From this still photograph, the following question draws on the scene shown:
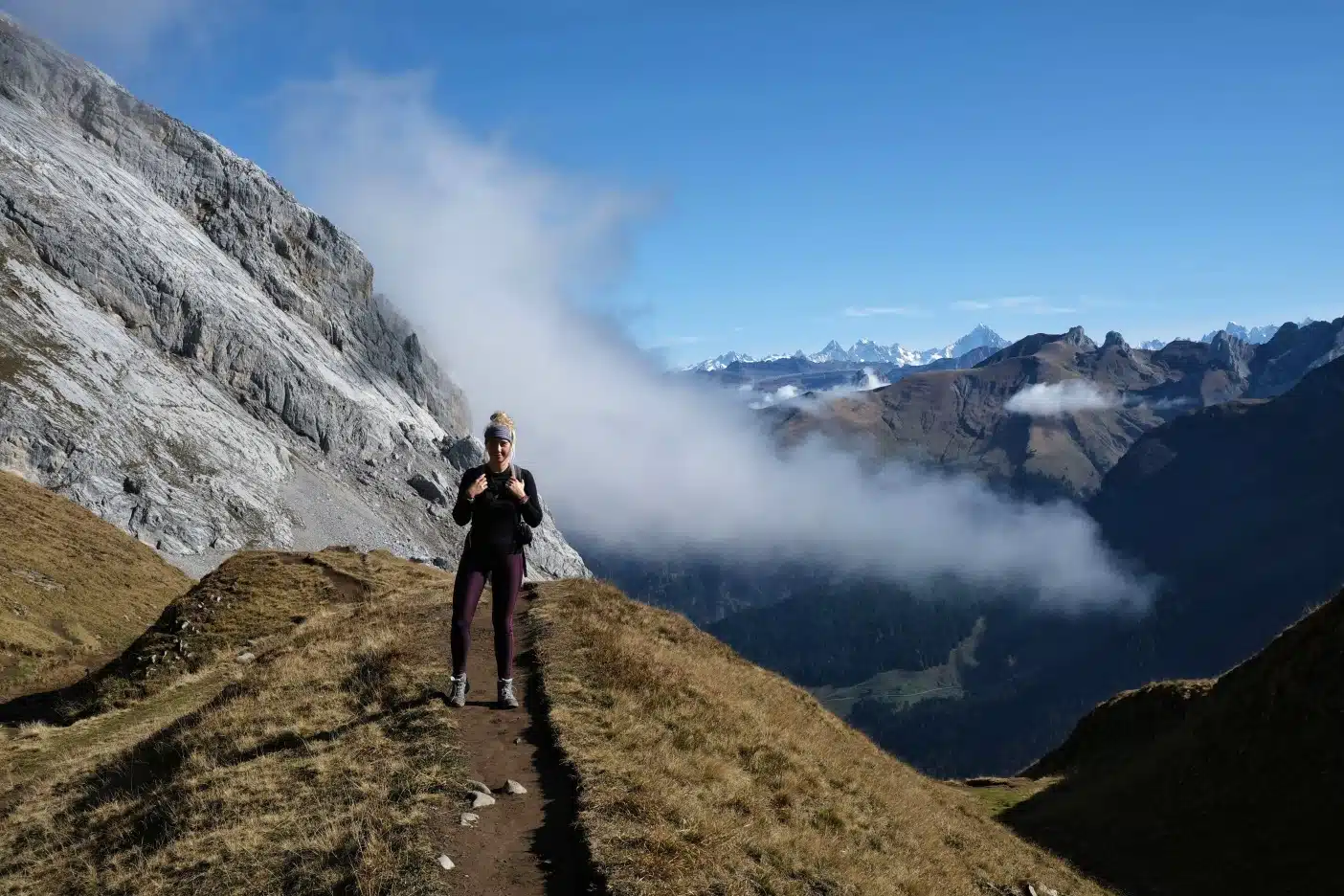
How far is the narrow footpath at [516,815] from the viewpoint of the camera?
34.7ft

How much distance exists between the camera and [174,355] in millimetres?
145125

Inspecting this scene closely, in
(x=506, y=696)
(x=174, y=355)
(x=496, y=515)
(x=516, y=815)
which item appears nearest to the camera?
(x=516, y=815)

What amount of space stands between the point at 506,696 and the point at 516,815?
13.4 ft

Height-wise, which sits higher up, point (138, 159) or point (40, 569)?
point (138, 159)

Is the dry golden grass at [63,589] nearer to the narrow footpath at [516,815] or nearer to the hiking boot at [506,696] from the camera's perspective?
the hiking boot at [506,696]

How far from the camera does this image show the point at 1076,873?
22.6 metres

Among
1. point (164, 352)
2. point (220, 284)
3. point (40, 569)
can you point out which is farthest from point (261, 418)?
point (40, 569)

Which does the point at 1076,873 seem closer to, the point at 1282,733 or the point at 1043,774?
the point at 1282,733

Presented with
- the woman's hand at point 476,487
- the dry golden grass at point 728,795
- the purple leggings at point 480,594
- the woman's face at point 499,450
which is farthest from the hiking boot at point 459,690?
the woman's face at point 499,450

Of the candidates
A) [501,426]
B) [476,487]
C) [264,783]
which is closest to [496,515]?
[476,487]

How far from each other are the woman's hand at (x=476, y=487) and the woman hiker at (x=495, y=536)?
0.29ft

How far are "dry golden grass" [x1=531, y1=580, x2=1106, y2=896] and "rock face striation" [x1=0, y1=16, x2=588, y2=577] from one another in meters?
109

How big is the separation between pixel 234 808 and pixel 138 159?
659 feet

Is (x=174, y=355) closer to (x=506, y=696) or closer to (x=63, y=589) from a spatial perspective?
(x=63, y=589)
